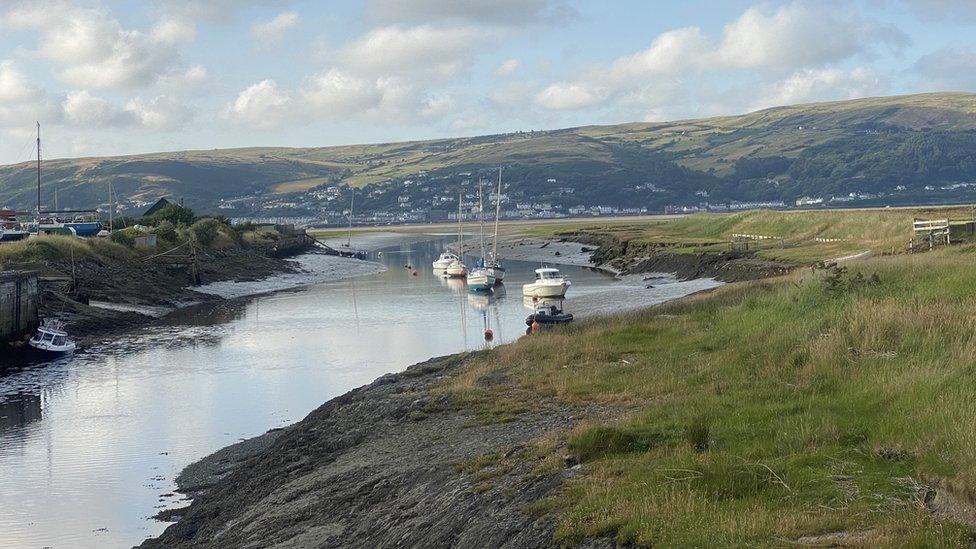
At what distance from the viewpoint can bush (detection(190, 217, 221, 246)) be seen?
347 feet

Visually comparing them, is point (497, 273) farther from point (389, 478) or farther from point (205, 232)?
point (389, 478)

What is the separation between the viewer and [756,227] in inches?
3925

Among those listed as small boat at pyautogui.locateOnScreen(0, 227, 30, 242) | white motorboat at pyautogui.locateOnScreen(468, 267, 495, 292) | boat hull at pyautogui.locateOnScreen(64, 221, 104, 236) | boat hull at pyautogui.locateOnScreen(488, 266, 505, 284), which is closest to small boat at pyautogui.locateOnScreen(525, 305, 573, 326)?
white motorboat at pyautogui.locateOnScreen(468, 267, 495, 292)

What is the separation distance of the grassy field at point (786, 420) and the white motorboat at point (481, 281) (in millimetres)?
51256

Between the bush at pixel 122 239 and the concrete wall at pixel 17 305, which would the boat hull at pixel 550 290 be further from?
the bush at pixel 122 239

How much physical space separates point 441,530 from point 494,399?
370 inches

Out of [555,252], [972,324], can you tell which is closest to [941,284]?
[972,324]

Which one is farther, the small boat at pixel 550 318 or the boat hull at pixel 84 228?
the boat hull at pixel 84 228

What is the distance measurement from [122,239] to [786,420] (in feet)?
269

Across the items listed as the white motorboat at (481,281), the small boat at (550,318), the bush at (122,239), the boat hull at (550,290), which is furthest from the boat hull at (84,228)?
the small boat at (550,318)

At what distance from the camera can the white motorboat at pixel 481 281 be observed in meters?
78.5

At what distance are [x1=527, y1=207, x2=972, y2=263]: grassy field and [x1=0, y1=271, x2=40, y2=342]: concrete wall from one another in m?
41.3

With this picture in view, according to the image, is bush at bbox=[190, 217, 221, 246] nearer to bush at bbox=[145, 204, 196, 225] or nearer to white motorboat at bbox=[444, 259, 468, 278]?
bush at bbox=[145, 204, 196, 225]

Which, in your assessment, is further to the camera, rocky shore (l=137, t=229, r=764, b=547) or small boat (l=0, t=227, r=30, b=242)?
small boat (l=0, t=227, r=30, b=242)
